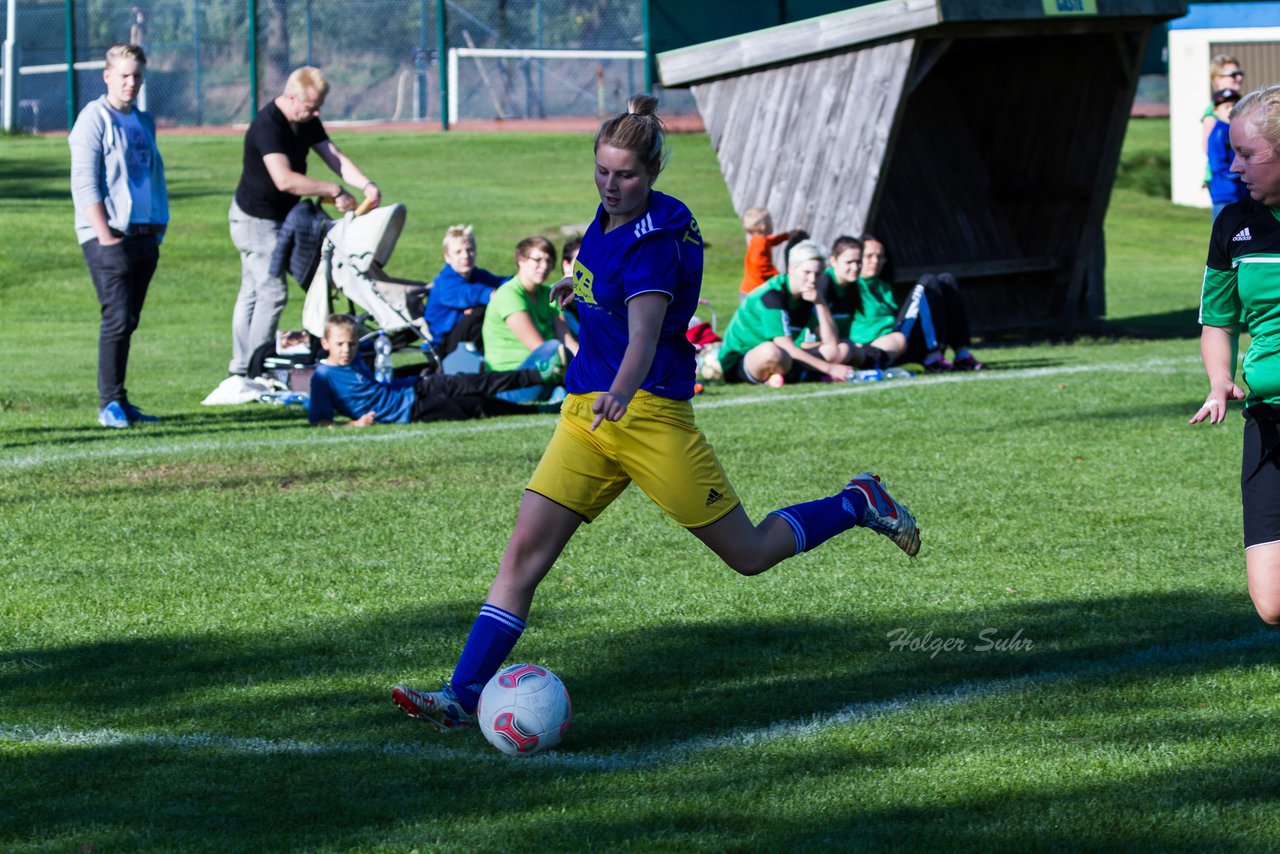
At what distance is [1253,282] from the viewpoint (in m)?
4.63

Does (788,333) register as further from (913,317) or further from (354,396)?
(354,396)

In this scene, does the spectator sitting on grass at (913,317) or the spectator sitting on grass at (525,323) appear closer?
the spectator sitting on grass at (525,323)

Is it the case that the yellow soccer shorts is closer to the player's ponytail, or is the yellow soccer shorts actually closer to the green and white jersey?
the player's ponytail

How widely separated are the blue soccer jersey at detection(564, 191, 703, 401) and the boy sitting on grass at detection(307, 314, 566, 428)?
236 inches

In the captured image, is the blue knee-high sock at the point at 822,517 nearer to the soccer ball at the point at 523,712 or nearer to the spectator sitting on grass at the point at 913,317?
the soccer ball at the point at 523,712

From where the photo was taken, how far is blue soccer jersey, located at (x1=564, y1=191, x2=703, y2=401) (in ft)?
14.8

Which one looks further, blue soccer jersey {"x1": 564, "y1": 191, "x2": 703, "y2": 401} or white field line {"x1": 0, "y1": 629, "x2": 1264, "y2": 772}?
blue soccer jersey {"x1": 564, "y1": 191, "x2": 703, "y2": 401}

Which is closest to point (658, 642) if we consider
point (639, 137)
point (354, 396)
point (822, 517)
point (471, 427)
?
point (822, 517)

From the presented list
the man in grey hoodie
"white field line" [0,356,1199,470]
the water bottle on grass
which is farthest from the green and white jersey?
the man in grey hoodie

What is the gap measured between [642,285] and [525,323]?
6.72 metres

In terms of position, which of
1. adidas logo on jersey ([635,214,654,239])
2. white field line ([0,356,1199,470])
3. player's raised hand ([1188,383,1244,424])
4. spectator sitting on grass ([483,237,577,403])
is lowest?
white field line ([0,356,1199,470])

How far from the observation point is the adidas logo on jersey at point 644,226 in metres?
4.56

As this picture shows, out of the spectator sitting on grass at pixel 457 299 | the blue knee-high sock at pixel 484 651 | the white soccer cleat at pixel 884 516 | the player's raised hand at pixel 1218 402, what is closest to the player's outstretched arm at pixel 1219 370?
the player's raised hand at pixel 1218 402

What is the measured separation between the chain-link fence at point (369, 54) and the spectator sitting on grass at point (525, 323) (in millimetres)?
25246
